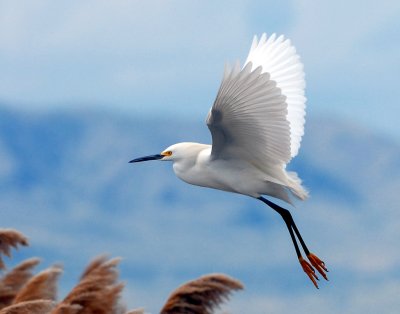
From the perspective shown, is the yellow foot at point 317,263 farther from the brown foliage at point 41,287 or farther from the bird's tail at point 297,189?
the brown foliage at point 41,287

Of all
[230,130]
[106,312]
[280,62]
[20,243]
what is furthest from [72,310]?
[280,62]

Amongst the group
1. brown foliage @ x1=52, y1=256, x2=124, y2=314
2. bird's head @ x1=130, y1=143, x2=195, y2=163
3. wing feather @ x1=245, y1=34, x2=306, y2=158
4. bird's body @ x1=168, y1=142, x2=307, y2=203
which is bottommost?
brown foliage @ x1=52, y1=256, x2=124, y2=314

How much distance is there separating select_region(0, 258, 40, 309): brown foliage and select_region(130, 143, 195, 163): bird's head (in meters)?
2.20

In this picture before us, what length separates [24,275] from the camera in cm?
747

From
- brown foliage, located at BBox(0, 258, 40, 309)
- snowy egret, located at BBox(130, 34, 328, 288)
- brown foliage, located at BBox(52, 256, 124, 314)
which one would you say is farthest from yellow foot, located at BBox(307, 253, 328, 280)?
brown foliage, located at BBox(0, 258, 40, 309)

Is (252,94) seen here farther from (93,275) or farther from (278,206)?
(93,275)

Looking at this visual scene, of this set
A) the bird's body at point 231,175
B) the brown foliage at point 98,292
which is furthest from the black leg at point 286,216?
the brown foliage at point 98,292

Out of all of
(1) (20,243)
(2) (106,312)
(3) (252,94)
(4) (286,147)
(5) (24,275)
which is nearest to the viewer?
(3) (252,94)

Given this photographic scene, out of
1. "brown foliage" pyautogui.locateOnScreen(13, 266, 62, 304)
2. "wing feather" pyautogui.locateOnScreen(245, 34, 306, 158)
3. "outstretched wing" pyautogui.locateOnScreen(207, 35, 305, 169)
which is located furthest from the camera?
"brown foliage" pyautogui.locateOnScreen(13, 266, 62, 304)

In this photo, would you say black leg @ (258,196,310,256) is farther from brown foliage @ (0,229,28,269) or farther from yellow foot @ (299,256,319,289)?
brown foliage @ (0,229,28,269)

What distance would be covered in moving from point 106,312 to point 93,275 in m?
0.25

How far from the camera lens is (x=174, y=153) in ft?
17.9

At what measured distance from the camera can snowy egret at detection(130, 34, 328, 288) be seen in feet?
15.5

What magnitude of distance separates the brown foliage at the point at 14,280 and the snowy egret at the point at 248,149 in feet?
7.62
